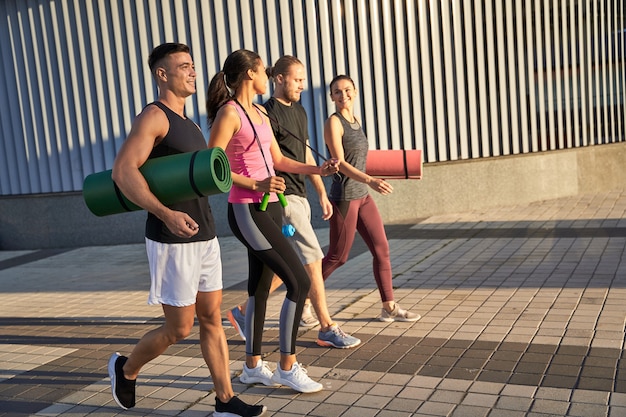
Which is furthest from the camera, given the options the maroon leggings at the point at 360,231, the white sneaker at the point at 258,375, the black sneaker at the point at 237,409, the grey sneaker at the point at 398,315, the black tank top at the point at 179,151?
the grey sneaker at the point at 398,315

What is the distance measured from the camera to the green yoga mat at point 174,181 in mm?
3051

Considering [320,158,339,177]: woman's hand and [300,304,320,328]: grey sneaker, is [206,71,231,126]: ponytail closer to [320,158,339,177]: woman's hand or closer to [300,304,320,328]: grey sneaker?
[320,158,339,177]: woman's hand

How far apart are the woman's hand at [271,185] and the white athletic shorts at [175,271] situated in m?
0.46

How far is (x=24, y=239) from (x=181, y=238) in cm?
837

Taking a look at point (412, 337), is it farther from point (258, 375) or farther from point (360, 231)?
point (258, 375)

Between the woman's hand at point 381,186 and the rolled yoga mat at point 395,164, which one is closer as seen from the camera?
the woman's hand at point 381,186

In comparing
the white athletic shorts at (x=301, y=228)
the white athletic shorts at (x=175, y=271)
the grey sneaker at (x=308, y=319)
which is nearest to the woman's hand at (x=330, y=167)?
the white athletic shorts at (x=301, y=228)

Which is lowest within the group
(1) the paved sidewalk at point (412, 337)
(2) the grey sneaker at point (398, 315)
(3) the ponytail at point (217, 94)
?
(1) the paved sidewalk at point (412, 337)

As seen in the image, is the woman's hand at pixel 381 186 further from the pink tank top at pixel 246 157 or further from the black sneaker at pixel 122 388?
the black sneaker at pixel 122 388

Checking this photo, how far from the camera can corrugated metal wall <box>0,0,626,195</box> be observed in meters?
10.1

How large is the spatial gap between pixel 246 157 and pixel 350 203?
134cm

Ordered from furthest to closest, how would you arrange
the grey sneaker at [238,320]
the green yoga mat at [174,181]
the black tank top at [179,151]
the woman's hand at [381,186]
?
1. the grey sneaker at [238,320]
2. the woman's hand at [381,186]
3. the black tank top at [179,151]
4. the green yoga mat at [174,181]

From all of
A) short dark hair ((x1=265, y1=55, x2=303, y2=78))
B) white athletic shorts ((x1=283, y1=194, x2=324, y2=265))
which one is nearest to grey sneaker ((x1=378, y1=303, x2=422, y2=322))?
white athletic shorts ((x1=283, y1=194, x2=324, y2=265))

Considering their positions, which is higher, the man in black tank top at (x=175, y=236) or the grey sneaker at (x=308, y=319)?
the man in black tank top at (x=175, y=236)
